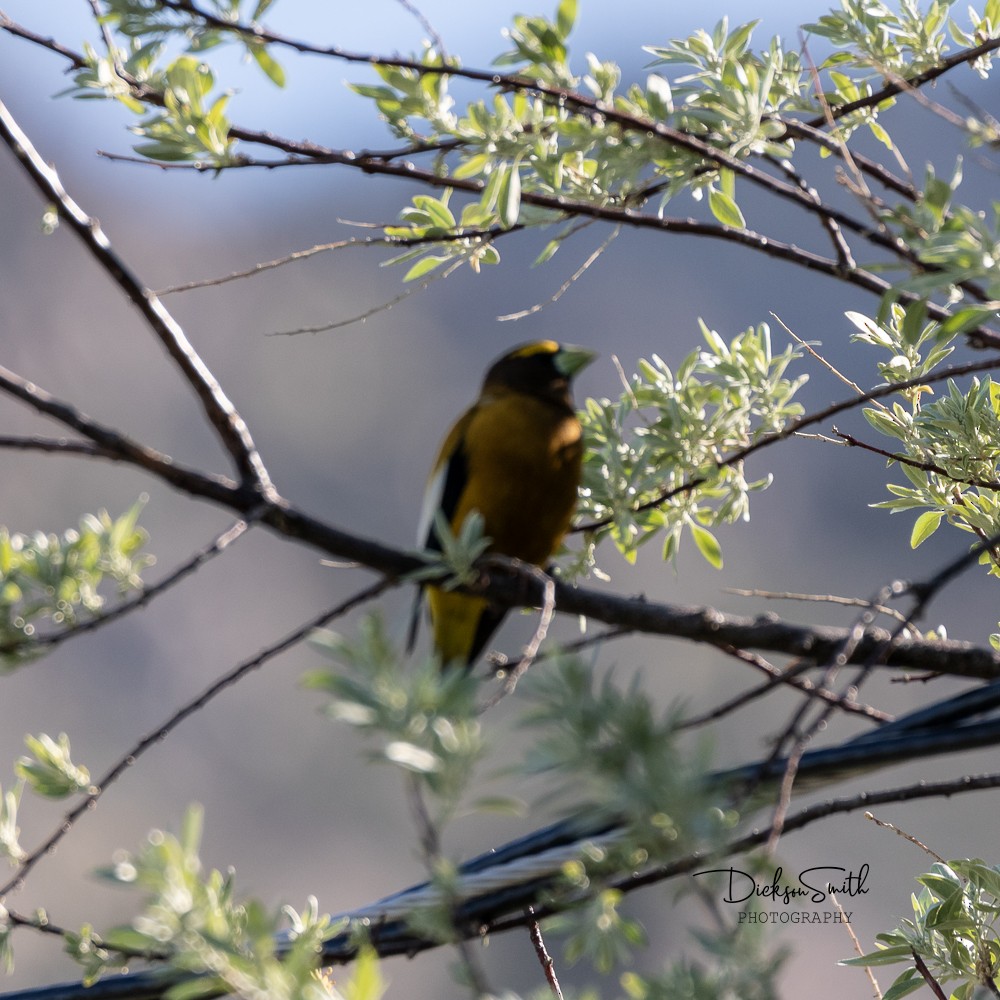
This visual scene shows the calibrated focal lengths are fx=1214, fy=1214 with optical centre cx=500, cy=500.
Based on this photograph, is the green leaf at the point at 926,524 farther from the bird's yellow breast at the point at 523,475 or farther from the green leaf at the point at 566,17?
the green leaf at the point at 566,17

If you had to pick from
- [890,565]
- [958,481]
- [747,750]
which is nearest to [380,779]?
[747,750]

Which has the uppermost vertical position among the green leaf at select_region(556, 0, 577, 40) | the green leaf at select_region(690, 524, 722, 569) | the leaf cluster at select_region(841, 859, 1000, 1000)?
the green leaf at select_region(556, 0, 577, 40)

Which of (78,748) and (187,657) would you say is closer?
(78,748)

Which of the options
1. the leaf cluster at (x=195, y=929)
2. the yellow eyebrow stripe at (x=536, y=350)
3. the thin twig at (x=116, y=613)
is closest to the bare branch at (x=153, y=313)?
the thin twig at (x=116, y=613)

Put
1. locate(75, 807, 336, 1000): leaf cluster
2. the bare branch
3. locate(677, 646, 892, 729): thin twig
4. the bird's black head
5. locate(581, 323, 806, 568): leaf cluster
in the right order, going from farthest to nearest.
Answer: the bird's black head → locate(581, 323, 806, 568): leaf cluster → the bare branch → locate(677, 646, 892, 729): thin twig → locate(75, 807, 336, 1000): leaf cluster

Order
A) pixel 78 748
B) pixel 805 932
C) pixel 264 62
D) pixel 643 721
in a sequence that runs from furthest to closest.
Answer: pixel 78 748
pixel 805 932
pixel 264 62
pixel 643 721

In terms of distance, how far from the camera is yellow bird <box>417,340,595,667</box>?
11.6ft

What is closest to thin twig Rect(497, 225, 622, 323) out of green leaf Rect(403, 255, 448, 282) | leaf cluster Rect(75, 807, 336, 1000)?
green leaf Rect(403, 255, 448, 282)

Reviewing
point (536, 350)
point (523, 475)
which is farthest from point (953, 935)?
point (536, 350)

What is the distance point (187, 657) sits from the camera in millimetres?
58531

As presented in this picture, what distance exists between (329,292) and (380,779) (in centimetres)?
2765

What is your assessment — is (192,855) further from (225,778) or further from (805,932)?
(225,778)

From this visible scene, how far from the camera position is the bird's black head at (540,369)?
419 centimetres

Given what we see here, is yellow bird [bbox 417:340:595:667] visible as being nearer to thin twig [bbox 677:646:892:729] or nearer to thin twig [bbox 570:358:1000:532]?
thin twig [bbox 570:358:1000:532]
